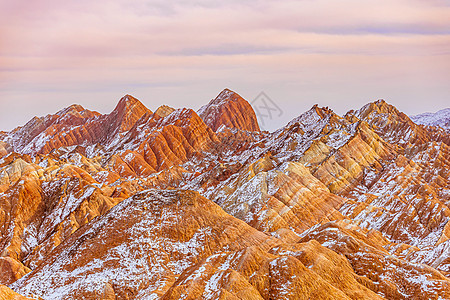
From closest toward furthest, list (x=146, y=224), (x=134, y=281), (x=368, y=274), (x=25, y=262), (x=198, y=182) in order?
(x=368, y=274) < (x=134, y=281) < (x=146, y=224) < (x=25, y=262) < (x=198, y=182)

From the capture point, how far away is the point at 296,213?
442 feet

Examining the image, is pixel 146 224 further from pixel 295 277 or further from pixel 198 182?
pixel 198 182

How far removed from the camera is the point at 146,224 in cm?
8288

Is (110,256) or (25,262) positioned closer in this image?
(110,256)

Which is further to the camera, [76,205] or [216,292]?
[76,205]

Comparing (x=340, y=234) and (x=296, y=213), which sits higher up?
(x=296, y=213)

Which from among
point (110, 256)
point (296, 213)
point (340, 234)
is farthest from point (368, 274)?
point (296, 213)

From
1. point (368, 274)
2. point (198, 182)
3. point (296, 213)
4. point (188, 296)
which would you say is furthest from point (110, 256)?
point (198, 182)

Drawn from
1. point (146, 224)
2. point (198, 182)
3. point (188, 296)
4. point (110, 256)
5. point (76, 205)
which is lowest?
point (188, 296)

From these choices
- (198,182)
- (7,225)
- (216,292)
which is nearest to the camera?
(216,292)

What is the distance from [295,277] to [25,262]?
263 feet

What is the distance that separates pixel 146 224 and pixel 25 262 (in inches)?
1859

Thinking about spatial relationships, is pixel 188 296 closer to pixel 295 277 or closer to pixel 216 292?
pixel 216 292

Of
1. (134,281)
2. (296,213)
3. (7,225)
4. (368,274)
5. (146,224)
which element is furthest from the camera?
(296,213)
